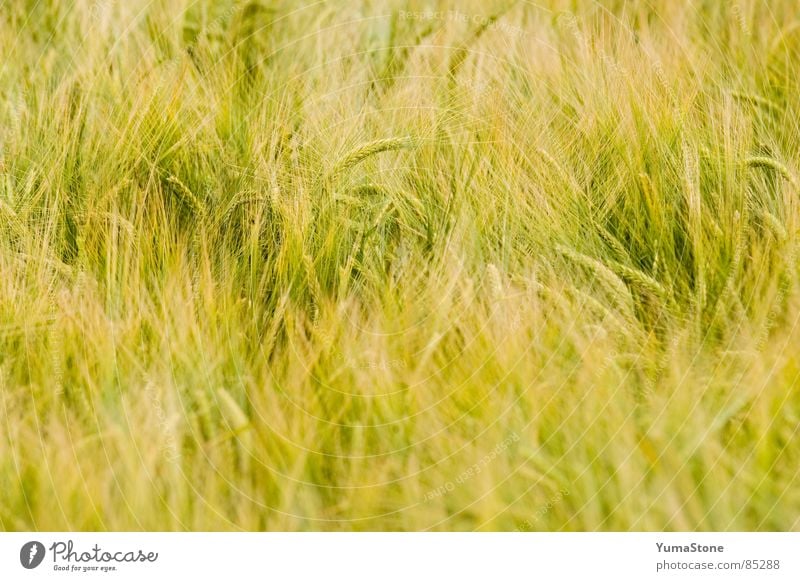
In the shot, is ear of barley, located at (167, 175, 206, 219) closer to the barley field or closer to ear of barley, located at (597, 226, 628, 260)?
the barley field

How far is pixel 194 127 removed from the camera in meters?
1.15

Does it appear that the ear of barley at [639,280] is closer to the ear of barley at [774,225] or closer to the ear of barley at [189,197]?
the ear of barley at [774,225]

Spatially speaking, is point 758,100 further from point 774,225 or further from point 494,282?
point 494,282

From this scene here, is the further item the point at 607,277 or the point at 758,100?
the point at 758,100

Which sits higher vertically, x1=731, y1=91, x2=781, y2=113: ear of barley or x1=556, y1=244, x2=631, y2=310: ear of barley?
x1=731, y1=91, x2=781, y2=113: ear of barley

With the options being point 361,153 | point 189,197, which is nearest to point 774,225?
point 361,153

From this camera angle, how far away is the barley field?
916 millimetres
